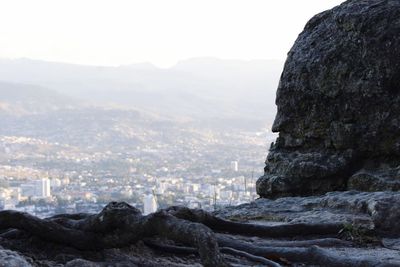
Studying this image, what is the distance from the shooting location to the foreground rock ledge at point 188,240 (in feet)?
20.7

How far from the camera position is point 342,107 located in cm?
1112

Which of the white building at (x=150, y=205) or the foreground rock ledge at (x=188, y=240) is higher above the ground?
the foreground rock ledge at (x=188, y=240)

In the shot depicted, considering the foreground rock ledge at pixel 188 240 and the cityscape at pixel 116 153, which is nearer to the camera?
the foreground rock ledge at pixel 188 240

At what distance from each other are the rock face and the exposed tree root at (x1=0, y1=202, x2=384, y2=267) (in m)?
3.56

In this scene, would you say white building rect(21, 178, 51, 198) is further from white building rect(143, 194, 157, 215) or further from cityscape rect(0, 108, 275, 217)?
white building rect(143, 194, 157, 215)

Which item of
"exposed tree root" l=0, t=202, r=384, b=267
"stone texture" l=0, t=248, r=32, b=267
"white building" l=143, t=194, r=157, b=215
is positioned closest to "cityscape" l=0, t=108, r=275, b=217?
"white building" l=143, t=194, r=157, b=215

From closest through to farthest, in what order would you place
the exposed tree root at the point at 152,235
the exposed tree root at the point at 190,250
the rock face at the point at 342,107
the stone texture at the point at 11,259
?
the stone texture at the point at 11,259 → the exposed tree root at the point at 152,235 → the exposed tree root at the point at 190,250 → the rock face at the point at 342,107

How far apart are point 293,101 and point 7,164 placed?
7494cm

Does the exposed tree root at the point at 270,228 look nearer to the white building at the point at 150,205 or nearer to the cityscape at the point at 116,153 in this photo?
the white building at the point at 150,205

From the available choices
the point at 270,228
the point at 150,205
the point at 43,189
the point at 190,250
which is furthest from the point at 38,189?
the point at 190,250

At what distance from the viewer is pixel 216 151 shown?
307 feet

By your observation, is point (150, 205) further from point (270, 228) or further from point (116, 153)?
point (116, 153)

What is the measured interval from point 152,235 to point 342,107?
535 cm

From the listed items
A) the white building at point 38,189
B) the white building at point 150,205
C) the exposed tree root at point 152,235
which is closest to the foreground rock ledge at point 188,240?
the exposed tree root at point 152,235
